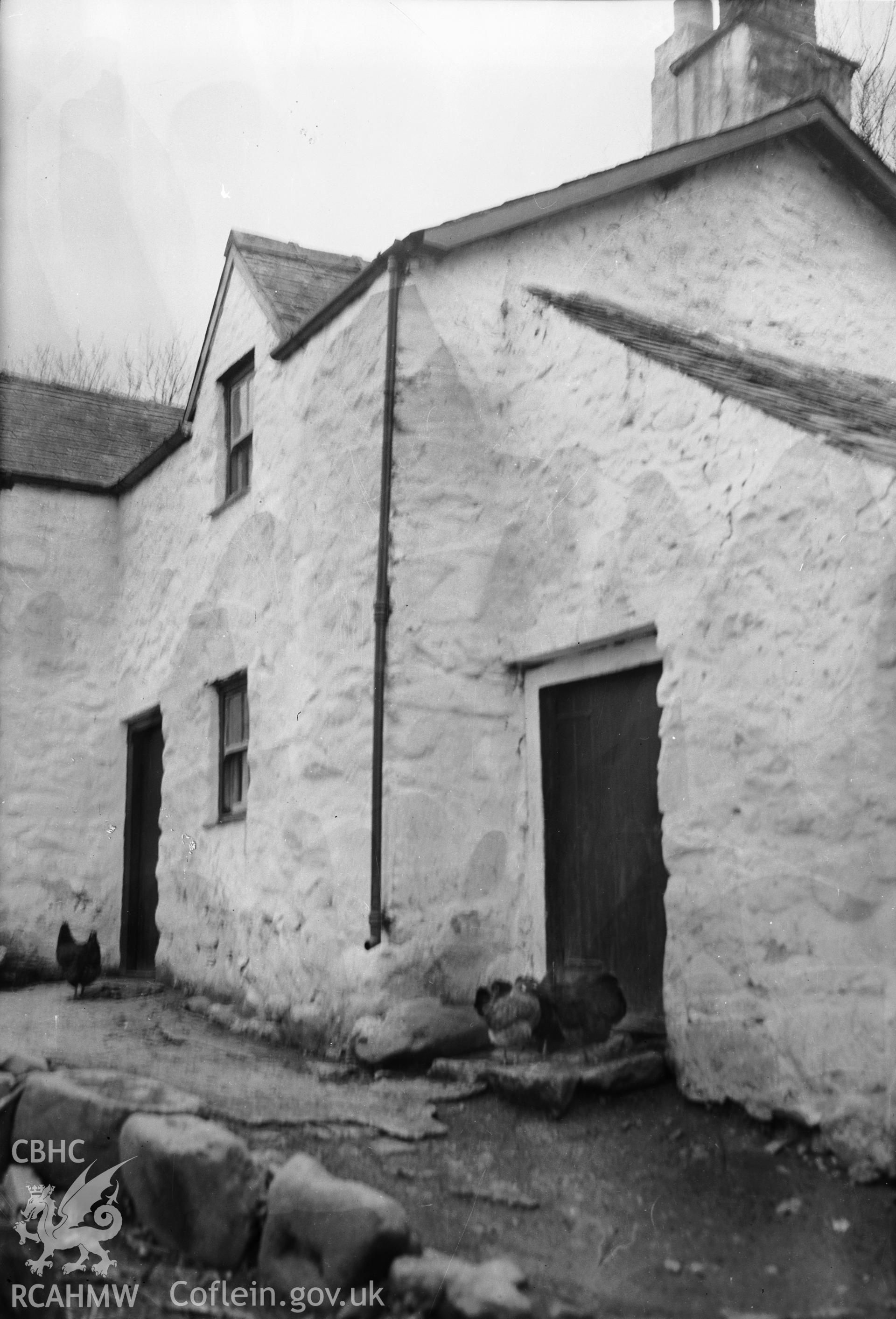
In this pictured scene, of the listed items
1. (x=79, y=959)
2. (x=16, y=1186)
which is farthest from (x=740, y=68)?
(x=16, y=1186)

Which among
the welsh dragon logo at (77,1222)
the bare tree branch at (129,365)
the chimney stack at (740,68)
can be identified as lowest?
the welsh dragon logo at (77,1222)

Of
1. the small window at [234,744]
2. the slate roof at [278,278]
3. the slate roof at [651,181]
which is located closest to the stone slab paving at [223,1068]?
the small window at [234,744]

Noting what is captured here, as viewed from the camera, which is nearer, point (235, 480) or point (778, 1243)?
point (778, 1243)

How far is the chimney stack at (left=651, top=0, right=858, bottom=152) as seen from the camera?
9555mm

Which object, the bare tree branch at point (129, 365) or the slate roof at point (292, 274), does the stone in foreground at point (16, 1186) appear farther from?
the bare tree branch at point (129, 365)

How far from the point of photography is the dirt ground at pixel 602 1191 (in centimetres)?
400

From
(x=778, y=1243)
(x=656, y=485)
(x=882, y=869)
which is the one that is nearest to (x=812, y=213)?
(x=656, y=485)

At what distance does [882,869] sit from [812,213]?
19.3ft

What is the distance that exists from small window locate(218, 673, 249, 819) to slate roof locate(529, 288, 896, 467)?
370 cm

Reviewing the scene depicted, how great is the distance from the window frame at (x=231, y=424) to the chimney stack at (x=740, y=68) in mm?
3622

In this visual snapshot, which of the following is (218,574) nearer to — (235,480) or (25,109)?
(235,480)

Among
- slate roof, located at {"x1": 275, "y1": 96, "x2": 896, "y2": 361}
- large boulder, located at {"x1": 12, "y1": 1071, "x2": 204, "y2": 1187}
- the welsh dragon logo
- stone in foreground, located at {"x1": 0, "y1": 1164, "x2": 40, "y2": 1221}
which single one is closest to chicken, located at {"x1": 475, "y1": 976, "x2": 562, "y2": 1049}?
large boulder, located at {"x1": 12, "y1": 1071, "x2": 204, "y2": 1187}

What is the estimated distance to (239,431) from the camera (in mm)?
9508

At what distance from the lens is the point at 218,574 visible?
9.18 metres
